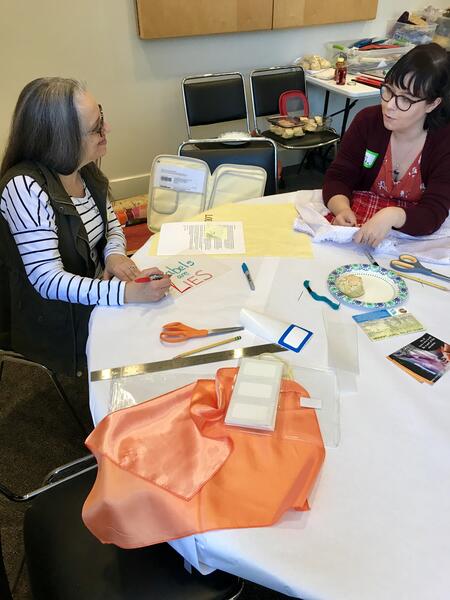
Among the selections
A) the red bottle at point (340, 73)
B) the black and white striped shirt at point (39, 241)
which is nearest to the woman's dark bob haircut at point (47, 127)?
the black and white striped shirt at point (39, 241)

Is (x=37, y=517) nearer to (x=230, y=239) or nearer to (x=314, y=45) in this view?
(x=230, y=239)

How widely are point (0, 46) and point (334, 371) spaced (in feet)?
8.56

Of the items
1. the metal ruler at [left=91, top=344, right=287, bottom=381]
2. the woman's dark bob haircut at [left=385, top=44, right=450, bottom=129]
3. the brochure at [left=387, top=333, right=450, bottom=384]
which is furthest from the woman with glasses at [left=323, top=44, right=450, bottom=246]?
the metal ruler at [left=91, top=344, right=287, bottom=381]

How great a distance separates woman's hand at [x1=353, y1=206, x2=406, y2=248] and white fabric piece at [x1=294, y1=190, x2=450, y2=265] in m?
0.03

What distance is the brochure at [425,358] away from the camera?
0.86 m

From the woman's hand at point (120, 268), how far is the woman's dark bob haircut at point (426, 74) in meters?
0.91

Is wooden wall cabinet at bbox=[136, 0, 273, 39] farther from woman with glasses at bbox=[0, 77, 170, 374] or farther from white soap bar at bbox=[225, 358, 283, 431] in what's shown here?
white soap bar at bbox=[225, 358, 283, 431]

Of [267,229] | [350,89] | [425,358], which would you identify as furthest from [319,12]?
[425,358]

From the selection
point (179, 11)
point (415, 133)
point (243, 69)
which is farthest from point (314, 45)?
point (415, 133)

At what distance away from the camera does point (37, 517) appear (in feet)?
3.11

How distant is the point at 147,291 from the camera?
1.04 m

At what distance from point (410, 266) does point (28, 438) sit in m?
1.44

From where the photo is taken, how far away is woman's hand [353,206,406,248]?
1.23m

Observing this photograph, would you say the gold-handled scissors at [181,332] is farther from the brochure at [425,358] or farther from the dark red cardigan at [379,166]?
the dark red cardigan at [379,166]
